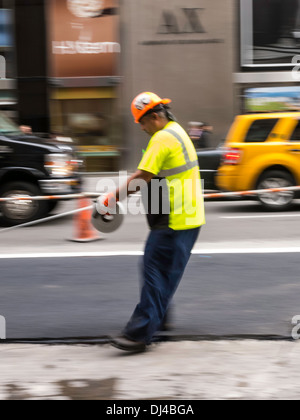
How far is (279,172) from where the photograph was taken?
1220 centimetres

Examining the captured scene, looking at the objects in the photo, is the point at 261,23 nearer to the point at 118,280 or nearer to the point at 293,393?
the point at 118,280

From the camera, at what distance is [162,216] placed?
182 inches

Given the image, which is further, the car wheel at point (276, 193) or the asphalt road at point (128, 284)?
the car wheel at point (276, 193)

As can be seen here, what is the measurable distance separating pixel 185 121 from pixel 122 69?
92.9 inches

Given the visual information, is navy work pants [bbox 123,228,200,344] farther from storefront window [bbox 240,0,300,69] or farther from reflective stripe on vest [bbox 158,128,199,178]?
storefront window [bbox 240,0,300,69]

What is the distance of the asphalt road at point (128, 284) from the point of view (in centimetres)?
528

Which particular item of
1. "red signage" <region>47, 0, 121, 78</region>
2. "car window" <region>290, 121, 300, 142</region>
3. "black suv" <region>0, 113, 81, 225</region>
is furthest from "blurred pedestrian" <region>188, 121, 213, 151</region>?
"black suv" <region>0, 113, 81, 225</region>

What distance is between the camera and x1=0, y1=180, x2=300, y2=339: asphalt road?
17.3 feet

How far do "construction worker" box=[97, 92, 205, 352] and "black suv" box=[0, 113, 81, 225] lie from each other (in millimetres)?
6442

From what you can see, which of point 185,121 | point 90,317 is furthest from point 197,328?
point 185,121

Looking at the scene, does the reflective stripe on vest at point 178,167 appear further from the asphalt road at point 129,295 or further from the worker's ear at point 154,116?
the asphalt road at point 129,295

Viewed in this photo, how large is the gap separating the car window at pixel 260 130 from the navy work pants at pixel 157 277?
25.5 feet

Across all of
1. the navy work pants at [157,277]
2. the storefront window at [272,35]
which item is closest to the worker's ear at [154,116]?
the navy work pants at [157,277]

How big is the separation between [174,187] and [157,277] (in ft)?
1.97
